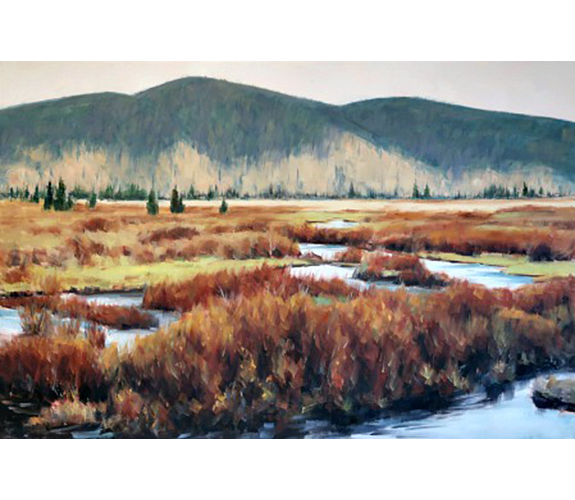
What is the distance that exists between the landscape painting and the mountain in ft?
0.05

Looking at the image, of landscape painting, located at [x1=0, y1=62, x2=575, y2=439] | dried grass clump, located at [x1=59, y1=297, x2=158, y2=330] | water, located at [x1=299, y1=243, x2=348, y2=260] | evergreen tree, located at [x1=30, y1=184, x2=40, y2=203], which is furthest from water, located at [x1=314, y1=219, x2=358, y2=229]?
evergreen tree, located at [x1=30, y1=184, x2=40, y2=203]

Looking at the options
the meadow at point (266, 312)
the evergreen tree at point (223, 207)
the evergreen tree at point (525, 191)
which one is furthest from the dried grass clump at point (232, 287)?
the evergreen tree at point (525, 191)

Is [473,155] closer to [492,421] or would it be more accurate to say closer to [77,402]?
[492,421]

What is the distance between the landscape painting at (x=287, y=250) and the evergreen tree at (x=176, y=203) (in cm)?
2

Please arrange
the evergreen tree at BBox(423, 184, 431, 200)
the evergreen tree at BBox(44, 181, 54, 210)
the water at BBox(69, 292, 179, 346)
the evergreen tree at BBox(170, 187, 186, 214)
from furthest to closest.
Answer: the evergreen tree at BBox(423, 184, 431, 200) → the evergreen tree at BBox(170, 187, 186, 214) → the evergreen tree at BBox(44, 181, 54, 210) → the water at BBox(69, 292, 179, 346)

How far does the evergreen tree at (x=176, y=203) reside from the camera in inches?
153

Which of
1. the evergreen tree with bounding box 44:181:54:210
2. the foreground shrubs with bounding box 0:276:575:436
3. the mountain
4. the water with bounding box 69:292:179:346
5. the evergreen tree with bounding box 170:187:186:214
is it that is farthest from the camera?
the evergreen tree with bounding box 170:187:186:214

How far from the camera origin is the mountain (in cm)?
379

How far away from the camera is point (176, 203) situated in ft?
12.9

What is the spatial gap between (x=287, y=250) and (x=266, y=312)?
0.62 metres

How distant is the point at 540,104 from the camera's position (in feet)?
12.8

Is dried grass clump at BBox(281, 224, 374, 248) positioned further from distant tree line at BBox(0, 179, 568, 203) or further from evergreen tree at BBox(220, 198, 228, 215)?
evergreen tree at BBox(220, 198, 228, 215)
